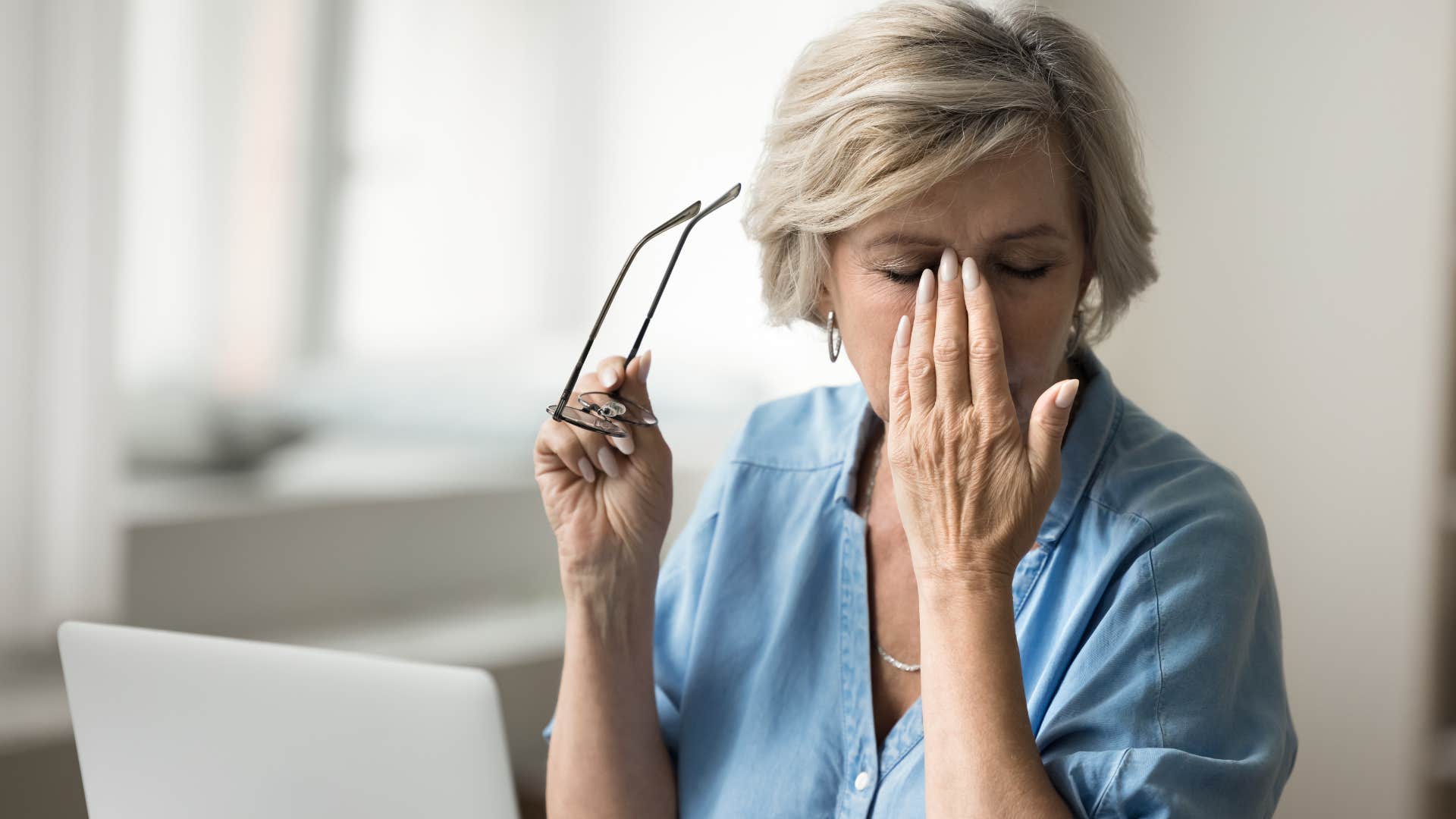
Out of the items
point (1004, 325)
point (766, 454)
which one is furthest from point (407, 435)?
point (1004, 325)

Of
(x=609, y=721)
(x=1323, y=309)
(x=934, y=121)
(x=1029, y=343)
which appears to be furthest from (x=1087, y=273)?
(x=1323, y=309)

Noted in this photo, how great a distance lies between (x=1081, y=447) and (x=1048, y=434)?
21cm

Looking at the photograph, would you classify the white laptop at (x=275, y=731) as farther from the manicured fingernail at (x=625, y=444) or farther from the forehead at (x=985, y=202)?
the forehead at (x=985, y=202)

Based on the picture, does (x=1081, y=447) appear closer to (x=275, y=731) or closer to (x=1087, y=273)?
(x=1087, y=273)

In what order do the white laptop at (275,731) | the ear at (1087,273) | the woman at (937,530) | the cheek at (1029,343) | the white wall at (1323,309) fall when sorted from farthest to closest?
the white wall at (1323,309)
the ear at (1087,273)
the cheek at (1029,343)
the woman at (937,530)
the white laptop at (275,731)

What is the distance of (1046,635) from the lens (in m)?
1.14

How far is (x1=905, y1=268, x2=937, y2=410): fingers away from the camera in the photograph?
3.43 feet

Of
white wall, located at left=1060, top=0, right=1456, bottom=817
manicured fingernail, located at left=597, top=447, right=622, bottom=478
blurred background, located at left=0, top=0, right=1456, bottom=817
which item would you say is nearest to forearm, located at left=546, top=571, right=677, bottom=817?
manicured fingernail, located at left=597, top=447, right=622, bottom=478

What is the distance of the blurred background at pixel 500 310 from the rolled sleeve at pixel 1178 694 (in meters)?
1.09

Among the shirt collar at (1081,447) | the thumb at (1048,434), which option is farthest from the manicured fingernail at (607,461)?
the thumb at (1048,434)

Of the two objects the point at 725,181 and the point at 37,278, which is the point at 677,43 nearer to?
the point at 725,181

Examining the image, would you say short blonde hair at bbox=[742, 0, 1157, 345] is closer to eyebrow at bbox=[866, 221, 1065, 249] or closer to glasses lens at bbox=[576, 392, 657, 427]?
eyebrow at bbox=[866, 221, 1065, 249]

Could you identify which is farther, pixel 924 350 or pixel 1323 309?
pixel 1323 309

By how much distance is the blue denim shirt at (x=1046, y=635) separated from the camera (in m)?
1.01
